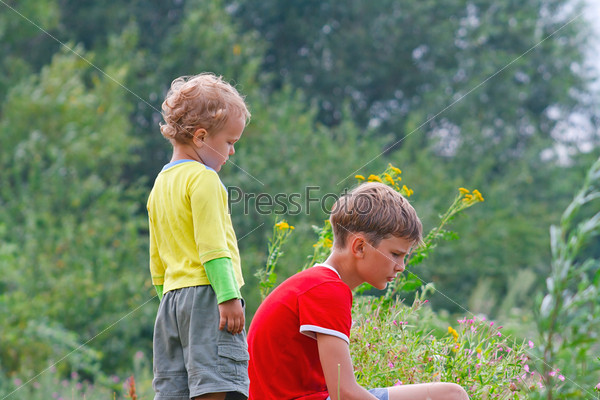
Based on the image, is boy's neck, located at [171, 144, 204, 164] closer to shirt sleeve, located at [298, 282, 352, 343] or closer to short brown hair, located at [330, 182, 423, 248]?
short brown hair, located at [330, 182, 423, 248]

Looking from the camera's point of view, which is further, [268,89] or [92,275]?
[268,89]

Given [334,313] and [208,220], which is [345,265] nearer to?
[334,313]

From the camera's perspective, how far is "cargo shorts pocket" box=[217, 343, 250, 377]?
72.3 inches

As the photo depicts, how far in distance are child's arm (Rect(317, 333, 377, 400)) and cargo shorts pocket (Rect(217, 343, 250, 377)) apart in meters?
0.24

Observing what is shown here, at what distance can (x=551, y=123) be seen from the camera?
16234 millimetres

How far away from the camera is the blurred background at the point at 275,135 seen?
6.92m

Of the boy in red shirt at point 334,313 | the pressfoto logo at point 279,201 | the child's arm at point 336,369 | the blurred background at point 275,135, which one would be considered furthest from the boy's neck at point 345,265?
the pressfoto logo at point 279,201

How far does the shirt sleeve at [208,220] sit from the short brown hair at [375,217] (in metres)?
0.37

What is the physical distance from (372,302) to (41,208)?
5997 millimetres

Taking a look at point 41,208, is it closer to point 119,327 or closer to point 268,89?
point 119,327

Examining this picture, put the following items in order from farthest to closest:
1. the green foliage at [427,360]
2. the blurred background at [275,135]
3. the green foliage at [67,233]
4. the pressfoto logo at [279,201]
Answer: the pressfoto logo at [279,201] → the blurred background at [275,135] → the green foliage at [67,233] → the green foliage at [427,360]

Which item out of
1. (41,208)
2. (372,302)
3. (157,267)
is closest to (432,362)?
(372,302)

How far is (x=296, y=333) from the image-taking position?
190 cm

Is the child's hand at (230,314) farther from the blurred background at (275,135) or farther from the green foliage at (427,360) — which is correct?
the blurred background at (275,135)
